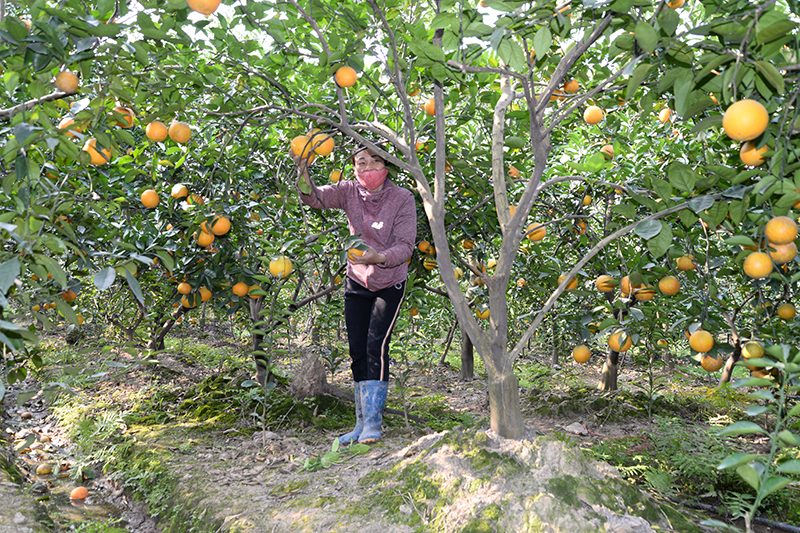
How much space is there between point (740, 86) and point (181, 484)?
2926 millimetres

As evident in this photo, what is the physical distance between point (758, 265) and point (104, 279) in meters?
1.85

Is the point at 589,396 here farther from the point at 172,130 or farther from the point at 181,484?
the point at 172,130

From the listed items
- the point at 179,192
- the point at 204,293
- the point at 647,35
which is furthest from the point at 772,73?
the point at 204,293

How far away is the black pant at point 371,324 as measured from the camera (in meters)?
2.96

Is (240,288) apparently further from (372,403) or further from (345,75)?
(345,75)

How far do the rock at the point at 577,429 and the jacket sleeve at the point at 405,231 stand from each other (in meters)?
1.81

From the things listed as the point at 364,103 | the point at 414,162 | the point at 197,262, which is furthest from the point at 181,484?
the point at 364,103

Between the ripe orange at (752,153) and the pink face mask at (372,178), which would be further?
the pink face mask at (372,178)

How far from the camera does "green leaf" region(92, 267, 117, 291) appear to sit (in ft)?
3.68

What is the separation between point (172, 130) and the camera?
2.33 metres

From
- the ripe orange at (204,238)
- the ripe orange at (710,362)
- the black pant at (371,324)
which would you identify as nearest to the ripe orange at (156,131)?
the ripe orange at (204,238)

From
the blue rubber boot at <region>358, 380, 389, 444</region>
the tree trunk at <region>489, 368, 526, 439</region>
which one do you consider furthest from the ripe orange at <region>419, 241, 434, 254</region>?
the tree trunk at <region>489, 368, 526, 439</region>

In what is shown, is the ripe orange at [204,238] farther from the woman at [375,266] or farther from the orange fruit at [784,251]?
the orange fruit at [784,251]

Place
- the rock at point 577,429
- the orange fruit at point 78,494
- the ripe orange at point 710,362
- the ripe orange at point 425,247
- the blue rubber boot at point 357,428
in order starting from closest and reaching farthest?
1. the ripe orange at point 710,362
2. the orange fruit at point 78,494
3. the blue rubber boot at point 357,428
4. the ripe orange at point 425,247
5. the rock at point 577,429
